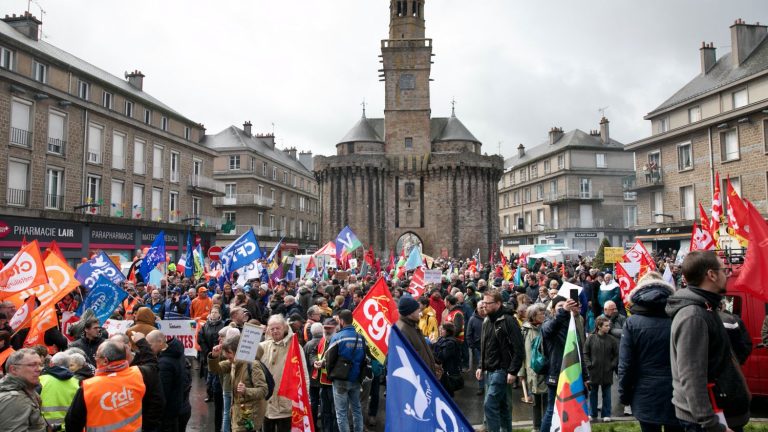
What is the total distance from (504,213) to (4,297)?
6303cm

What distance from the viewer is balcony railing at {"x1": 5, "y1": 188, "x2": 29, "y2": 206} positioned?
898 inches

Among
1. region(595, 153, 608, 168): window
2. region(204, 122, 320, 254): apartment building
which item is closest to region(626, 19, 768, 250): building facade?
region(595, 153, 608, 168): window

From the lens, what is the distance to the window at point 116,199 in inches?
1129

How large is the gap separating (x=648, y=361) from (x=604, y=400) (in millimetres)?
3835

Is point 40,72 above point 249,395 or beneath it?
above

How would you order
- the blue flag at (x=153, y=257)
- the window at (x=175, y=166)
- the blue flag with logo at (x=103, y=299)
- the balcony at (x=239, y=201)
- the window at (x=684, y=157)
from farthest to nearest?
1. the balcony at (x=239, y=201)
2. the window at (x=175, y=166)
3. the window at (x=684, y=157)
4. the blue flag at (x=153, y=257)
5. the blue flag with logo at (x=103, y=299)

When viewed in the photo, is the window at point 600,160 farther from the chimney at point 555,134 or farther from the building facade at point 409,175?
the building facade at point 409,175

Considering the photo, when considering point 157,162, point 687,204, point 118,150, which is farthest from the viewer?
point 157,162

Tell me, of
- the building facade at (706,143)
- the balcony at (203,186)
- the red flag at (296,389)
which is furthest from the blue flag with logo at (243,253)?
the balcony at (203,186)

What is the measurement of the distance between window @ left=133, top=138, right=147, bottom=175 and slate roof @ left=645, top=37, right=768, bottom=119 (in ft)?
103

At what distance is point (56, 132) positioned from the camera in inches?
994

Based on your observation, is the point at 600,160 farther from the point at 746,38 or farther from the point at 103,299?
the point at 103,299

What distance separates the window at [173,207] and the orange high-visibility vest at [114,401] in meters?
31.5

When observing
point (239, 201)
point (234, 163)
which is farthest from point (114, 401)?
point (234, 163)
